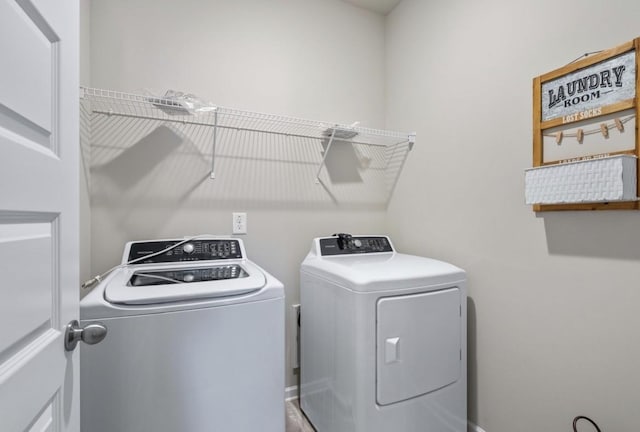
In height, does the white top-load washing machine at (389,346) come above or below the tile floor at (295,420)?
above

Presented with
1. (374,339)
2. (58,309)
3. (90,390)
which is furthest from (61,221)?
(374,339)

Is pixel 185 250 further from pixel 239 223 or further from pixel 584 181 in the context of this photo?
pixel 584 181

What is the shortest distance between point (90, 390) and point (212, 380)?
37 centimetres

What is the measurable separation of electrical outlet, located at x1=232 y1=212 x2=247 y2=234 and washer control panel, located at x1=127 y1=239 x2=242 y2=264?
16 centimetres

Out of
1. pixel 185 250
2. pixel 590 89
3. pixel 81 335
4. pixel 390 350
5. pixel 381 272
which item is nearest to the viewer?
pixel 81 335

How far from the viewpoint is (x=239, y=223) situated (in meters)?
1.87

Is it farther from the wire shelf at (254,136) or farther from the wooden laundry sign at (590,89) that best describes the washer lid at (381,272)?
the wooden laundry sign at (590,89)

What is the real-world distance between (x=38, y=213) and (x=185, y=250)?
1015 mm

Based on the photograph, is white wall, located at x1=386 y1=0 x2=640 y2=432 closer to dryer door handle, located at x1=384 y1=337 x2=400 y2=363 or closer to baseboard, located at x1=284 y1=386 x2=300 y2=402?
dryer door handle, located at x1=384 y1=337 x2=400 y2=363

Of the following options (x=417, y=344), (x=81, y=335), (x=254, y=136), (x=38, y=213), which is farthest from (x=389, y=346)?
(x=254, y=136)

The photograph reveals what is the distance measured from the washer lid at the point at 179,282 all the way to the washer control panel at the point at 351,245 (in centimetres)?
50

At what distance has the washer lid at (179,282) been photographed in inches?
40.5

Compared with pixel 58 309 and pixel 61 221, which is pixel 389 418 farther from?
pixel 61 221

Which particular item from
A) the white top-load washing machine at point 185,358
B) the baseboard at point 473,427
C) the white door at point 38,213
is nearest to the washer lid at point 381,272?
the white top-load washing machine at point 185,358
